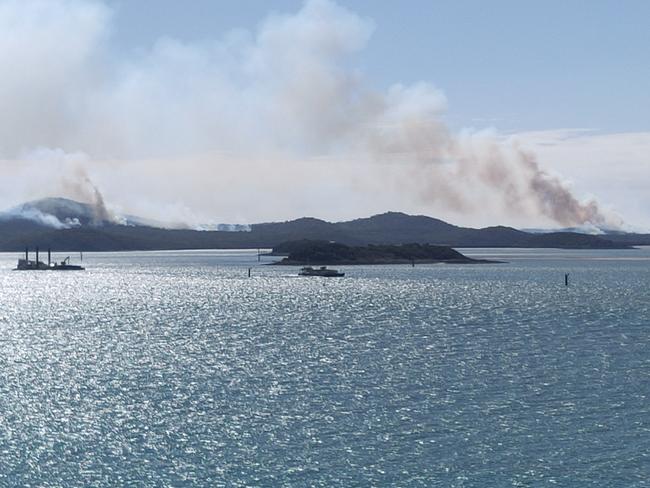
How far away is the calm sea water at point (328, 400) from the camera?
37188mm

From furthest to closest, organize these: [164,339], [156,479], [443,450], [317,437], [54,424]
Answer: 1. [164,339]
2. [54,424]
3. [317,437]
4. [443,450]
5. [156,479]

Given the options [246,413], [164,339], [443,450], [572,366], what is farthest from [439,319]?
[443,450]

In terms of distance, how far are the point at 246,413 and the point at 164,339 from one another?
128ft

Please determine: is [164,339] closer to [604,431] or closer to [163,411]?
[163,411]

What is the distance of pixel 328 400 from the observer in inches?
2023

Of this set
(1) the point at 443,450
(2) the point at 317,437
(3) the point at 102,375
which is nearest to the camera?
(1) the point at 443,450

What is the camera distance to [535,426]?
43781mm

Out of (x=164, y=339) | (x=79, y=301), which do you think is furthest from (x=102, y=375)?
(x=79, y=301)

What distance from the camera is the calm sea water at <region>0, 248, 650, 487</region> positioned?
37188 millimetres

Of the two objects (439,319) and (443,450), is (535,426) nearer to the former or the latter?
(443,450)

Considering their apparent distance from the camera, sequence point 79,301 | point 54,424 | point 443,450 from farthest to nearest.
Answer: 1. point 79,301
2. point 54,424
3. point 443,450

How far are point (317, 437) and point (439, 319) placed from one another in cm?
6208

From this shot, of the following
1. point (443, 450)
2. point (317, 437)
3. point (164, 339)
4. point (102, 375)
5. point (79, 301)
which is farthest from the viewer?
point (79, 301)

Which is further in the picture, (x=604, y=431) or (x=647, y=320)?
(x=647, y=320)
